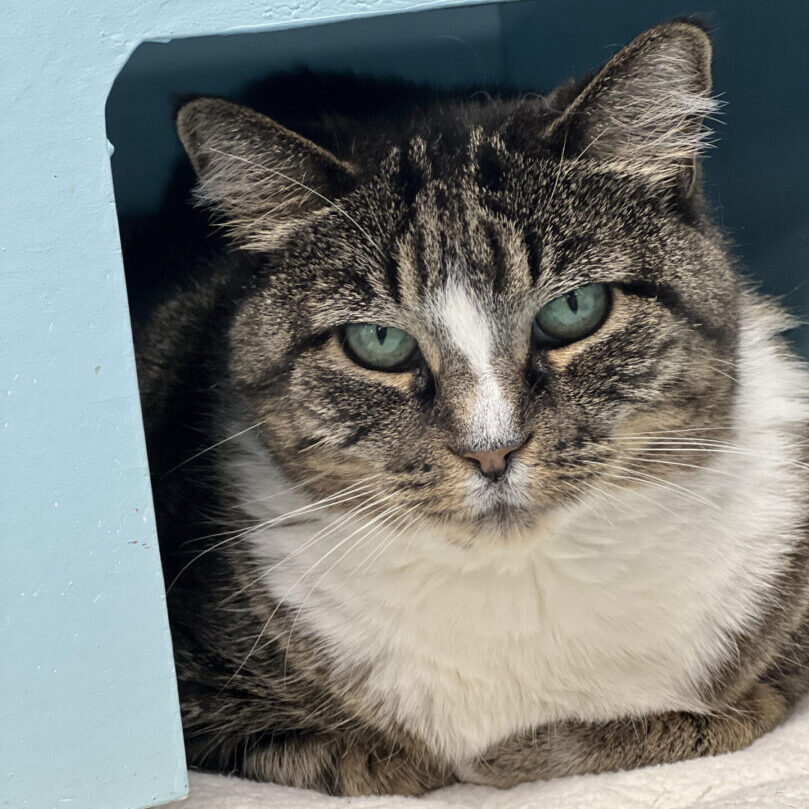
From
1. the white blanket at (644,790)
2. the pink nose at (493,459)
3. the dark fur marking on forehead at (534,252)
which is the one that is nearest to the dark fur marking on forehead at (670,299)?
the dark fur marking on forehead at (534,252)

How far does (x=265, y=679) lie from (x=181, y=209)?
1060 mm

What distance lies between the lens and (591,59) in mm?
2387

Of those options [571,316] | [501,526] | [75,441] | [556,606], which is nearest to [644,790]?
[556,606]

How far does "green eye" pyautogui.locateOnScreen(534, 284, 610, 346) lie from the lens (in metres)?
1.50

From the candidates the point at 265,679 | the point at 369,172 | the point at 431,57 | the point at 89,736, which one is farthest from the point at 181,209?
the point at 89,736

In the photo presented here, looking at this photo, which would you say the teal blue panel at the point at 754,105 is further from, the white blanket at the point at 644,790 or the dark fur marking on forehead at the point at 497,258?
the white blanket at the point at 644,790

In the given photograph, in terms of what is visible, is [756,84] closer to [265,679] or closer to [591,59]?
[591,59]

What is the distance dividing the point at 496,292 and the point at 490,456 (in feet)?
0.74

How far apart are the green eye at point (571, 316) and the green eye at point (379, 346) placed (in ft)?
0.58

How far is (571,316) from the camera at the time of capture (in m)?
1.51

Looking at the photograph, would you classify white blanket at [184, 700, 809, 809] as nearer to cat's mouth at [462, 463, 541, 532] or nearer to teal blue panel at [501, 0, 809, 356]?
cat's mouth at [462, 463, 541, 532]

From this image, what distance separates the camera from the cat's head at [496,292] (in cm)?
146

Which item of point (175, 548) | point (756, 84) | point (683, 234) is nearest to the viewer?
point (683, 234)

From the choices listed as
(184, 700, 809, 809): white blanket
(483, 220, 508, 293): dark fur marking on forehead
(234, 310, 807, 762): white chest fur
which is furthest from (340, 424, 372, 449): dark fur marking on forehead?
(184, 700, 809, 809): white blanket
